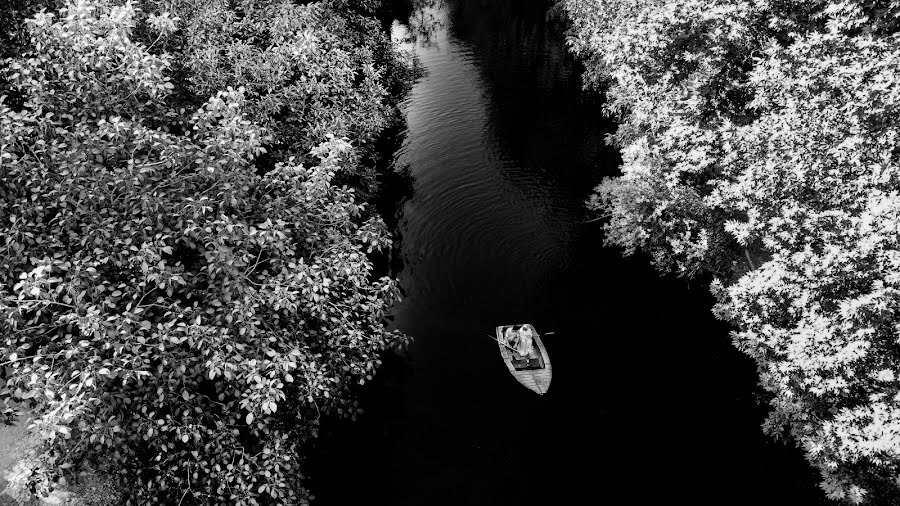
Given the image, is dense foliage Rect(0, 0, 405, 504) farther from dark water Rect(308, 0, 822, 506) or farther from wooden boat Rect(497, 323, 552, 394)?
wooden boat Rect(497, 323, 552, 394)

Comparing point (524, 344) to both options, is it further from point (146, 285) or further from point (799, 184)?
point (146, 285)

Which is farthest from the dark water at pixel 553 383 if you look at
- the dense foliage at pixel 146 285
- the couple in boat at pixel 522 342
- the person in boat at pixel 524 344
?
the dense foliage at pixel 146 285

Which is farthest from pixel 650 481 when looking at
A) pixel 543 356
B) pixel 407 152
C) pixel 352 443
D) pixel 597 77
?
pixel 597 77

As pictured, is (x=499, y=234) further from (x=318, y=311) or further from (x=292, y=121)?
(x=318, y=311)

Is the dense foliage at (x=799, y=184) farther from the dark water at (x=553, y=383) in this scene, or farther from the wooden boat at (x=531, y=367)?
the wooden boat at (x=531, y=367)

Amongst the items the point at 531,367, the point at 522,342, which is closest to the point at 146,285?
the point at 522,342

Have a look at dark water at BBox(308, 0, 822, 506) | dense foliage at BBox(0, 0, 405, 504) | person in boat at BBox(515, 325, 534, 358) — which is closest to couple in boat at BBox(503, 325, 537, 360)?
person in boat at BBox(515, 325, 534, 358)
